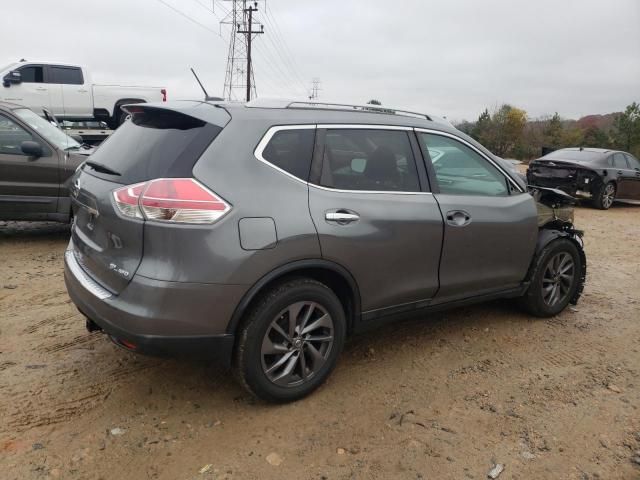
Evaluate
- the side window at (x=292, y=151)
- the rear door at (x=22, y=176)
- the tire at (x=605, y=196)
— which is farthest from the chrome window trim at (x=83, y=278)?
the tire at (x=605, y=196)

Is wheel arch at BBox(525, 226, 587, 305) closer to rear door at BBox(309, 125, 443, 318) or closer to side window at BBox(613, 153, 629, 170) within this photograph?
rear door at BBox(309, 125, 443, 318)

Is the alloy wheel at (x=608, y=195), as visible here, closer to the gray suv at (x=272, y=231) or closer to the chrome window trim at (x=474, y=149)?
the chrome window trim at (x=474, y=149)

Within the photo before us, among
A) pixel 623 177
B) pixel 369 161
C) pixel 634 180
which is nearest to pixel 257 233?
pixel 369 161

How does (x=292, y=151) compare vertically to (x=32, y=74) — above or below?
below

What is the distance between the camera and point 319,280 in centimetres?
306

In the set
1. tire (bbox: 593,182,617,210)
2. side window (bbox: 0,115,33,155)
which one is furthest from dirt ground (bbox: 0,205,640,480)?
tire (bbox: 593,182,617,210)

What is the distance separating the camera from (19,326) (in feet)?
12.9

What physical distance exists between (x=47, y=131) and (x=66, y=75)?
9.62 m

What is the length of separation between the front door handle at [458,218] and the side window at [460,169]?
6.1 inches

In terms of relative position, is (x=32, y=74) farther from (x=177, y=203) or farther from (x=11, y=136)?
(x=177, y=203)

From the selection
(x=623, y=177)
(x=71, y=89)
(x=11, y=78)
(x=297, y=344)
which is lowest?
(x=297, y=344)

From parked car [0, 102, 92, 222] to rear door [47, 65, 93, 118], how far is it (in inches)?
370

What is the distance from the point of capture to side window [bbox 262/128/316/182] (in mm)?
2850

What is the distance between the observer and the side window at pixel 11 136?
6137 millimetres
